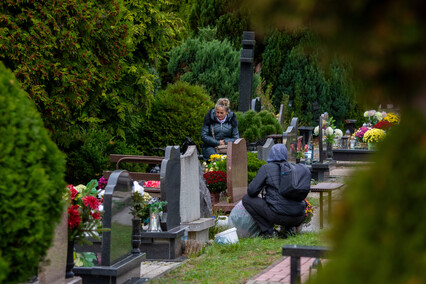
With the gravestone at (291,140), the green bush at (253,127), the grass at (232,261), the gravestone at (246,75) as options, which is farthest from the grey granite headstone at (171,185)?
the gravestone at (246,75)

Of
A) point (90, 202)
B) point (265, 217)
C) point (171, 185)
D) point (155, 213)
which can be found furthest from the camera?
point (265, 217)

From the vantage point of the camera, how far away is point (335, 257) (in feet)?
5.77

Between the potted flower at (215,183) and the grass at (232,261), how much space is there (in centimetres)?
233

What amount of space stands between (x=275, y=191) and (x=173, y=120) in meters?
8.54

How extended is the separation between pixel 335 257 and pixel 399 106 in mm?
444

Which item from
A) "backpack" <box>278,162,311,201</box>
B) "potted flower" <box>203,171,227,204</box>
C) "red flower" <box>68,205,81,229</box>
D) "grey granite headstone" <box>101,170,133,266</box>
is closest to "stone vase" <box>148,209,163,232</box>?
"grey granite headstone" <box>101,170,133,266</box>

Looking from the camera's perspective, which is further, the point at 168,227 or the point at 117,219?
the point at 168,227

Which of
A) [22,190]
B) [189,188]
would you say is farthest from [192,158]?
[22,190]

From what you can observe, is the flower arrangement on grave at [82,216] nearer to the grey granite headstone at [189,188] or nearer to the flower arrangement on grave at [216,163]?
the grey granite headstone at [189,188]

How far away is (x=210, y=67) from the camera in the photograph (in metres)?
23.4

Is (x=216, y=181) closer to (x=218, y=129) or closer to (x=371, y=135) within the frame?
(x=218, y=129)

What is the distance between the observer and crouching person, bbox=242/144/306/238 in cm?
930

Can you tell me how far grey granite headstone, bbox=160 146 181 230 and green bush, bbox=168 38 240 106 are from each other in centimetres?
1457

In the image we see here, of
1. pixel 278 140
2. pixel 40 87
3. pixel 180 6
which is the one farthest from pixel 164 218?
pixel 180 6
